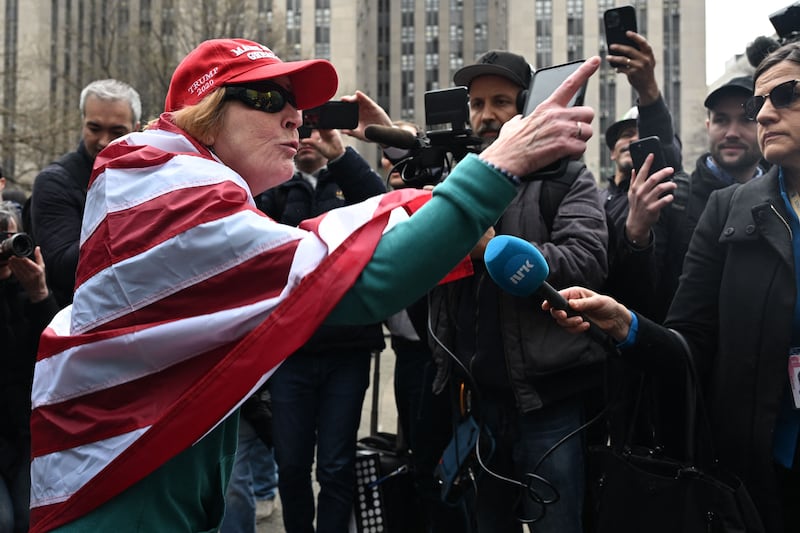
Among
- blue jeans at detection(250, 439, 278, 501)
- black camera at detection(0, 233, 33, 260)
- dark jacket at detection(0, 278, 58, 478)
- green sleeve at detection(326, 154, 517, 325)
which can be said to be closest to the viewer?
green sleeve at detection(326, 154, 517, 325)

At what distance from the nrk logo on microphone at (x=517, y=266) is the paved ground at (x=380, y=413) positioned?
3.04 m

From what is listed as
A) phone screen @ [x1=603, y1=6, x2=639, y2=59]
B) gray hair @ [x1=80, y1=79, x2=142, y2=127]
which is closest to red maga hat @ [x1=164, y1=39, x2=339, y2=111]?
phone screen @ [x1=603, y1=6, x2=639, y2=59]

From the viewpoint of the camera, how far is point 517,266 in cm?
221

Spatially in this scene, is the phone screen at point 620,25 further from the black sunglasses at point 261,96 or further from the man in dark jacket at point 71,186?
the man in dark jacket at point 71,186

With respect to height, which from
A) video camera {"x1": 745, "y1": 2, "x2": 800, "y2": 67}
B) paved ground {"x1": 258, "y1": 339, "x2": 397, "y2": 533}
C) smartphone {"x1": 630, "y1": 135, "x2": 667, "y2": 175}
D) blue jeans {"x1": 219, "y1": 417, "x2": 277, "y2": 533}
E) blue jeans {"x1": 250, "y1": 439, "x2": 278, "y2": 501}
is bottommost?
paved ground {"x1": 258, "y1": 339, "x2": 397, "y2": 533}

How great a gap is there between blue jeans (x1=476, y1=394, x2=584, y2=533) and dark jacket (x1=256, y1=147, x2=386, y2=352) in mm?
988

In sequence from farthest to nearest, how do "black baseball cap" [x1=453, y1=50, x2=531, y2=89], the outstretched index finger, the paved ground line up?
the paved ground, "black baseball cap" [x1=453, y1=50, x2=531, y2=89], the outstretched index finger

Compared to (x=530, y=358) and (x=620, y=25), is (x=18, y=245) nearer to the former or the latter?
(x=530, y=358)

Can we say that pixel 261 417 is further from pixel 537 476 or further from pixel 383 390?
pixel 383 390

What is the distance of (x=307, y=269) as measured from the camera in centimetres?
181

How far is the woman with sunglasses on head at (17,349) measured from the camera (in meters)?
3.53

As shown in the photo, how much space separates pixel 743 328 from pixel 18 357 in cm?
303

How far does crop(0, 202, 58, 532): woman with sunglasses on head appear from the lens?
3.53 m

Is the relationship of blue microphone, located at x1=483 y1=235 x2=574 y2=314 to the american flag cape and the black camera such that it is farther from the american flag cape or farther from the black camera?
the black camera
